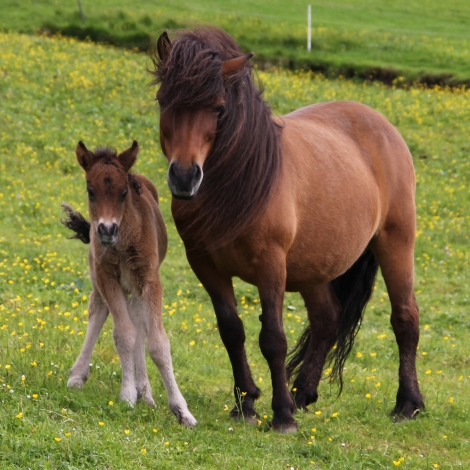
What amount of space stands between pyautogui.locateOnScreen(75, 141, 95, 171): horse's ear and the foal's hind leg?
2763 millimetres

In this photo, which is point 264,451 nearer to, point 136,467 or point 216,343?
point 136,467

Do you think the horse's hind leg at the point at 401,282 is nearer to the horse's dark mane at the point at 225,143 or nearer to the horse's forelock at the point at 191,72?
the horse's dark mane at the point at 225,143

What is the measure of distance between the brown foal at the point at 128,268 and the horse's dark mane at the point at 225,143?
0.39m

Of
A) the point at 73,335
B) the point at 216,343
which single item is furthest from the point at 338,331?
the point at 73,335

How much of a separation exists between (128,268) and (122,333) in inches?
19.8

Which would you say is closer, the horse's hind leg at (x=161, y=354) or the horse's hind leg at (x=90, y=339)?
the horse's hind leg at (x=161, y=354)

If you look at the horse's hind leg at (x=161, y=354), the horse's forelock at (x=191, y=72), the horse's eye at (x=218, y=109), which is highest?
the horse's forelock at (x=191, y=72)

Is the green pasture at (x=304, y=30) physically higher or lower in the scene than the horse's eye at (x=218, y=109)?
lower

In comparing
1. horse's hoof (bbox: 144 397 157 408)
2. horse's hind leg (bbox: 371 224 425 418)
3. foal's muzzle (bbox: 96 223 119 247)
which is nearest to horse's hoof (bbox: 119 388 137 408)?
horse's hoof (bbox: 144 397 157 408)

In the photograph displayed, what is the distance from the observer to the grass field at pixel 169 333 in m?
5.30

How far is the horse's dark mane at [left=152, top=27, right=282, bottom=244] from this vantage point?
561 centimetres

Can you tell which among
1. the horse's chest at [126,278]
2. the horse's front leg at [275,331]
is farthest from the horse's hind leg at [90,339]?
the horse's front leg at [275,331]

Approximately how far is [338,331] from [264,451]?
108 inches

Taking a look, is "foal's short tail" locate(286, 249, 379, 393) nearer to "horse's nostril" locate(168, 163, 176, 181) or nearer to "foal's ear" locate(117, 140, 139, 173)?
"foal's ear" locate(117, 140, 139, 173)
